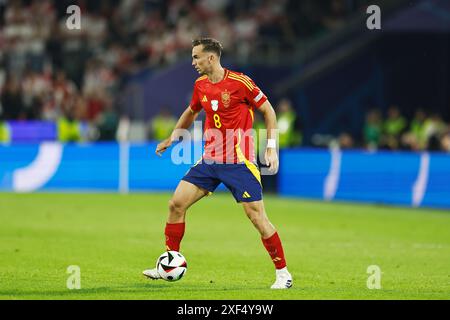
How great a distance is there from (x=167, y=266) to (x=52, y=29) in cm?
2194

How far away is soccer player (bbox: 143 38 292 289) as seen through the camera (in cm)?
993

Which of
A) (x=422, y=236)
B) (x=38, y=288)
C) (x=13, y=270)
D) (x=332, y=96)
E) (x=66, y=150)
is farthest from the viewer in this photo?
(x=332, y=96)

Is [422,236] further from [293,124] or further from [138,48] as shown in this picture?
[138,48]

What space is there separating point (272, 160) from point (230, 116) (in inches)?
26.3

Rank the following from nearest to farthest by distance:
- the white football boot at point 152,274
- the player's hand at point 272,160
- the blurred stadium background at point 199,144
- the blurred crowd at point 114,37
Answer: the player's hand at point 272,160 → the white football boot at point 152,274 → the blurred stadium background at point 199,144 → the blurred crowd at point 114,37

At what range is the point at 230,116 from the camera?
1004 cm

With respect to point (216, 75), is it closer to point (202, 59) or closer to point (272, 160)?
point (202, 59)

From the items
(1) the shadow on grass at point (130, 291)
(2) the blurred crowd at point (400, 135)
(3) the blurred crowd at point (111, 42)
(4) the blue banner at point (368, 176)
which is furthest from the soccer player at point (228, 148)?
(3) the blurred crowd at point (111, 42)

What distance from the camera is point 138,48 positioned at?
32.4 m

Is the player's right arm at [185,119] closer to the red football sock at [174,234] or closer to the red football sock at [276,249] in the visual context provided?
the red football sock at [174,234]

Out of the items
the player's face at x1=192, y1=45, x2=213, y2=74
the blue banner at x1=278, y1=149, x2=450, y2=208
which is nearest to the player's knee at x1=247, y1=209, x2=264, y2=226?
the player's face at x1=192, y1=45, x2=213, y2=74

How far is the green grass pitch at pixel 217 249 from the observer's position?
9.87 metres

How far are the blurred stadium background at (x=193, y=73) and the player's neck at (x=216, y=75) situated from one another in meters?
13.4
